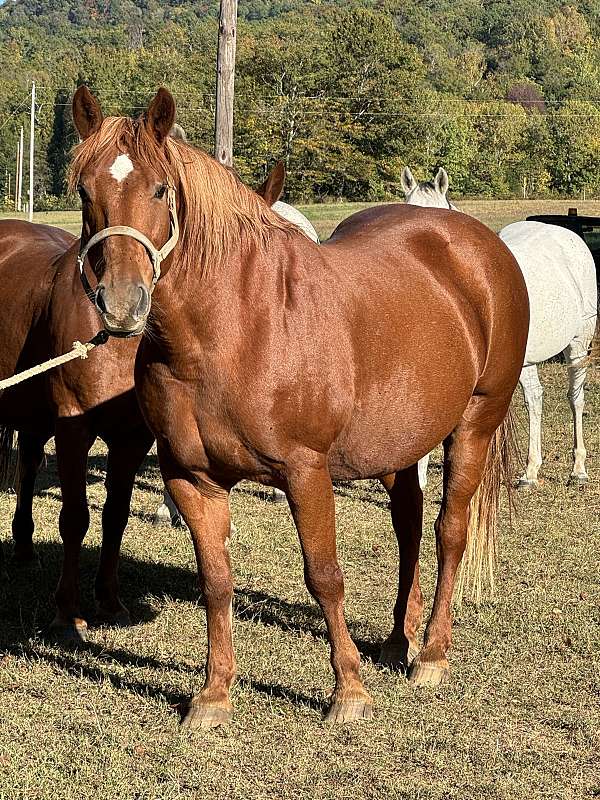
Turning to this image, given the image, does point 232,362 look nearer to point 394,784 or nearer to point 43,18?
point 394,784

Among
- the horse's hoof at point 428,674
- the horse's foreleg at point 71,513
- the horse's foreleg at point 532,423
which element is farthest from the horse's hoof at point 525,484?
the horse's foreleg at point 71,513

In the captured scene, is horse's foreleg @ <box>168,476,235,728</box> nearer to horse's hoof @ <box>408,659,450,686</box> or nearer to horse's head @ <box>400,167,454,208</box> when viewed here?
horse's hoof @ <box>408,659,450,686</box>

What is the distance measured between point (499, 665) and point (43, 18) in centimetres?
20206

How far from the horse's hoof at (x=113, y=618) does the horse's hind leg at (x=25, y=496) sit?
3.87 feet

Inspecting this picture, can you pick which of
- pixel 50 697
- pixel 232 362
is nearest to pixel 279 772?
pixel 50 697

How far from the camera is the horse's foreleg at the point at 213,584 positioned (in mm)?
3656

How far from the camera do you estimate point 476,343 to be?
4355mm

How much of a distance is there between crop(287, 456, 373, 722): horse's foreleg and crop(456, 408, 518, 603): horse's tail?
1230 millimetres

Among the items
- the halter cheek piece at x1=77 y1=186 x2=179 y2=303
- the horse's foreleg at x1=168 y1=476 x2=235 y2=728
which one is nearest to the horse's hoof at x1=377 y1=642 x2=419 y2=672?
the horse's foreleg at x1=168 y1=476 x2=235 y2=728


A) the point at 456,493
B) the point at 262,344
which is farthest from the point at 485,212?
the point at 262,344

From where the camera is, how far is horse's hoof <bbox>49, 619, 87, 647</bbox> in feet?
15.4

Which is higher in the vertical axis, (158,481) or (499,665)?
(499,665)

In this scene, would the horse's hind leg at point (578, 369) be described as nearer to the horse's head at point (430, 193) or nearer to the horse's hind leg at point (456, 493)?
the horse's head at point (430, 193)

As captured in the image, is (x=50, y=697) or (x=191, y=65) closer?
(x=50, y=697)
